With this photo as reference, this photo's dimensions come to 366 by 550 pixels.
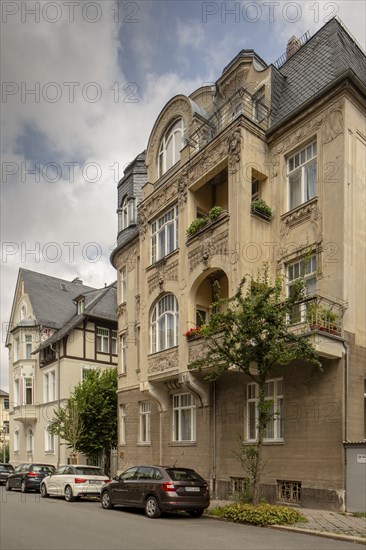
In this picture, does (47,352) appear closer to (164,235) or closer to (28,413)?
(28,413)

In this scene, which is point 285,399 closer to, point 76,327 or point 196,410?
point 196,410

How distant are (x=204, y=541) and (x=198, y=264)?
11071 millimetres

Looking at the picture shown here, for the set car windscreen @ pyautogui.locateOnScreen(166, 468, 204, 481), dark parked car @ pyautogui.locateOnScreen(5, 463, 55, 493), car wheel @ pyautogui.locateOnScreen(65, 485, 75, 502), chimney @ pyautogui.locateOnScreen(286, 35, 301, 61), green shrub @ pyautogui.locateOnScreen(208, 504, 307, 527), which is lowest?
dark parked car @ pyautogui.locateOnScreen(5, 463, 55, 493)

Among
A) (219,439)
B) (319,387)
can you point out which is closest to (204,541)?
(319,387)

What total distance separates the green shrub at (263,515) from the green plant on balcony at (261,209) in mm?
9248

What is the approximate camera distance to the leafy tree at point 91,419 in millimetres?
28562

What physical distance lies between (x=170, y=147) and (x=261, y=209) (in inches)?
263

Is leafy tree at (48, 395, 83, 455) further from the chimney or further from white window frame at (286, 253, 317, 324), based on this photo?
the chimney

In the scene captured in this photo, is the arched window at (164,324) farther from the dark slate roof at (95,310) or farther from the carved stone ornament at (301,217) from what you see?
the dark slate roof at (95,310)

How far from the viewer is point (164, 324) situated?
22.6 meters

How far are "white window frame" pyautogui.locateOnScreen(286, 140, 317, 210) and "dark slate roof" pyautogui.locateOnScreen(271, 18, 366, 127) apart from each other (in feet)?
4.46

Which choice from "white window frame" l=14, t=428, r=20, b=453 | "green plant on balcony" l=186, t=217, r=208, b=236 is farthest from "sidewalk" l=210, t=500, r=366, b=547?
"white window frame" l=14, t=428, r=20, b=453

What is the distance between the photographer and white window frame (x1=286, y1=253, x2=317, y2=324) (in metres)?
16.3

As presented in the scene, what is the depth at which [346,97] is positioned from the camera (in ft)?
55.7
